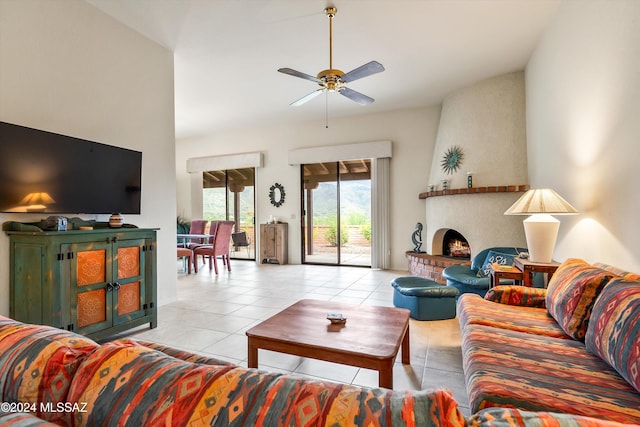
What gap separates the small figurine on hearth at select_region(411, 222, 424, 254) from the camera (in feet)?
19.6

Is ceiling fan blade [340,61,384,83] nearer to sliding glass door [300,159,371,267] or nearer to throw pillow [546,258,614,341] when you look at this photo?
throw pillow [546,258,614,341]

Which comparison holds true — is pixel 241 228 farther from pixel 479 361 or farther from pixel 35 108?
pixel 479 361

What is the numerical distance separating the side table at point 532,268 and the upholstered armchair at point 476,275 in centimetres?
60

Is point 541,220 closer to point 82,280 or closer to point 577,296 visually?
point 577,296

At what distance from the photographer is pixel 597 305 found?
5.38 feet

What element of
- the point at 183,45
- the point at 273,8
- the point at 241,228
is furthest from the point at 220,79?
the point at 241,228

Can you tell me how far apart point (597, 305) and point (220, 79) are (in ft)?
16.5

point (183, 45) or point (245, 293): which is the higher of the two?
point (183, 45)

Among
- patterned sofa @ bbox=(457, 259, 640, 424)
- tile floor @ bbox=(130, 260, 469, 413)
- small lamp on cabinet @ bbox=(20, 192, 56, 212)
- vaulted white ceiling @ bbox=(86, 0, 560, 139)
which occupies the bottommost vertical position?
tile floor @ bbox=(130, 260, 469, 413)

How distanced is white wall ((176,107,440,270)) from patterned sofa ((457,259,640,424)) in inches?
162

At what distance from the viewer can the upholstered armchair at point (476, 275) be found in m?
3.58

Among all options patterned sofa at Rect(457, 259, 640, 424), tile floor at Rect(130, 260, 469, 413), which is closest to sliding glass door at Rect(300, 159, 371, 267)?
tile floor at Rect(130, 260, 469, 413)

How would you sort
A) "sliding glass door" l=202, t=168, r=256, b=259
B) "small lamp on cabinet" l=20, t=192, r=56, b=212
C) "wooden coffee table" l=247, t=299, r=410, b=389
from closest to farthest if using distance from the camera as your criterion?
"wooden coffee table" l=247, t=299, r=410, b=389, "small lamp on cabinet" l=20, t=192, r=56, b=212, "sliding glass door" l=202, t=168, r=256, b=259

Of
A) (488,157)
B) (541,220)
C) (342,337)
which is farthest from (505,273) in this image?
(488,157)
